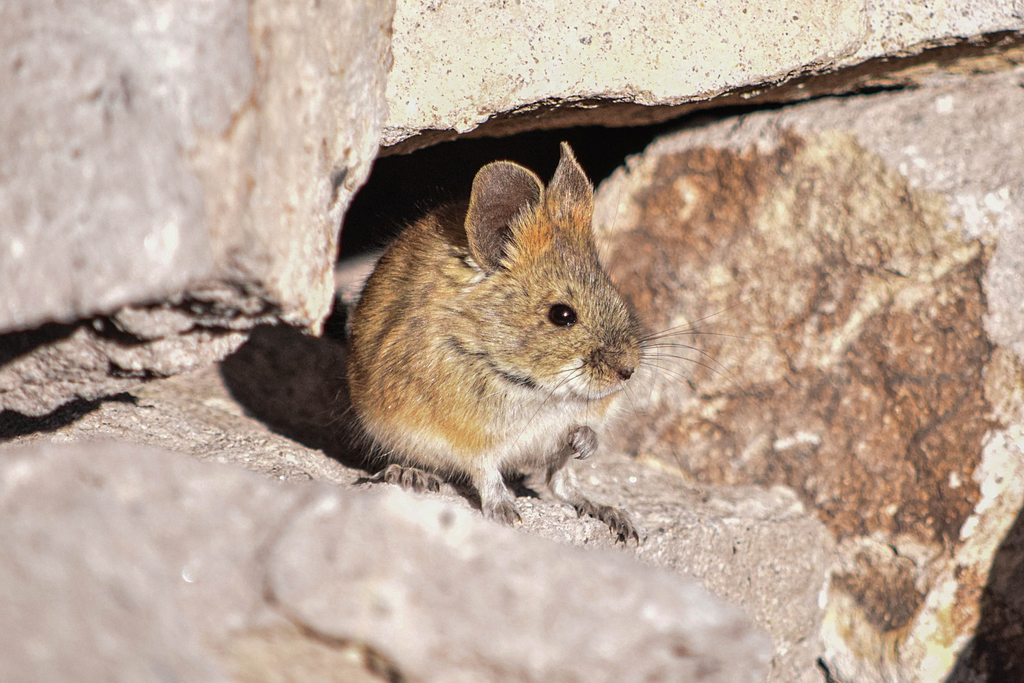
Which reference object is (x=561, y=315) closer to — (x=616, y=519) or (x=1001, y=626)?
(x=616, y=519)

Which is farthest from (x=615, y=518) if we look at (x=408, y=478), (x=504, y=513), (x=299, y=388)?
(x=299, y=388)

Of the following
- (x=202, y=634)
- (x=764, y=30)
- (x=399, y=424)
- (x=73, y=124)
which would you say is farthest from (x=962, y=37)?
(x=202, y=634)

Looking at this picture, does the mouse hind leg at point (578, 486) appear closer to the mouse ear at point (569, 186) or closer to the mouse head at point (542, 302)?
the mouse head at point (542, 302)

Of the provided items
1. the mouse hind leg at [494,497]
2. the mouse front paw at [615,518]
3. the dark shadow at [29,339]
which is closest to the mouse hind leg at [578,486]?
the mouse front paw at [615,518]

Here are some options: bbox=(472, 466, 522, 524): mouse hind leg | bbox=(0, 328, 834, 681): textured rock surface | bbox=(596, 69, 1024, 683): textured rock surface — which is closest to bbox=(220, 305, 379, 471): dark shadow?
bbox=(0, 328, 834, 681): textured rock surface

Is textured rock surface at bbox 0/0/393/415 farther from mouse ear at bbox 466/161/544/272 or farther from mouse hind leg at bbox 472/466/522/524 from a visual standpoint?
mouse hind leg at bbox 472/466/522/524

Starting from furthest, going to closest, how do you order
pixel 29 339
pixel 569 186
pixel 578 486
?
1. pixel 578 486
2. pixel 569 186
3. pixel 29 339
